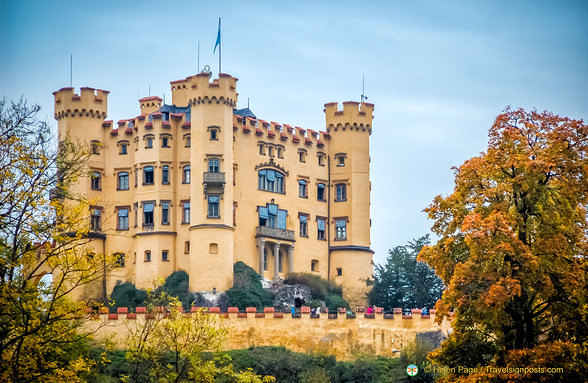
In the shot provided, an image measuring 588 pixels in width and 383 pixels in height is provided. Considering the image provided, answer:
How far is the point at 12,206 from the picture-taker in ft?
102

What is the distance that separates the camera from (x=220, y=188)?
6925 cm

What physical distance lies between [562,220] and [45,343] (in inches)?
670

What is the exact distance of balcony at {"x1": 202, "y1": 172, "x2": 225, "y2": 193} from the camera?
68875 mm

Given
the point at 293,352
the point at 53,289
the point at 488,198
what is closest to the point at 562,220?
the point at 488,198

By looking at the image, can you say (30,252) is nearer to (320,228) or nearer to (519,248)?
(519,248)

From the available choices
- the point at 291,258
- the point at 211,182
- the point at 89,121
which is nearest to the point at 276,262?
the point at 291,258

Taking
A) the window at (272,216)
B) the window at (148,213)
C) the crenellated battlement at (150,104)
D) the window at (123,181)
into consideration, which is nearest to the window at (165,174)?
the window at (148,213)

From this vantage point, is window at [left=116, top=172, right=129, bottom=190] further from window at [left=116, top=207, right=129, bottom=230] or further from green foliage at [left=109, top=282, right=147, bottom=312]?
green foliage at [left=109, top=282, right=147, bottom=312]

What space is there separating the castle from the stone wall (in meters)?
9.68

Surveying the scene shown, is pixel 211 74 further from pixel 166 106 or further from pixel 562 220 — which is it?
pixel 562 220

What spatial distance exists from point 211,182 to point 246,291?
7111mm

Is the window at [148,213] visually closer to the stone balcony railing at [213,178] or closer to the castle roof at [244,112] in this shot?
the stone balcony railing at [213,178]

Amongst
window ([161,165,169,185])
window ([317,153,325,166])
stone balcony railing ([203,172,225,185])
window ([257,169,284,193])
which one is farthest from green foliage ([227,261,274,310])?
window ([317,153,325,166])

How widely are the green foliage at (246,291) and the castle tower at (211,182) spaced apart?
0.65 meters
